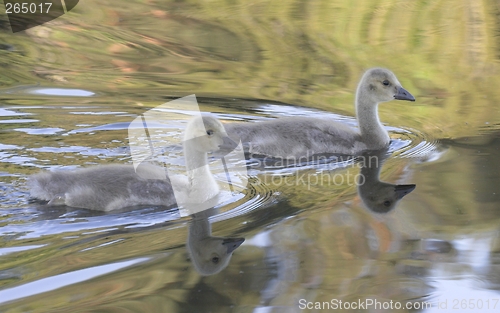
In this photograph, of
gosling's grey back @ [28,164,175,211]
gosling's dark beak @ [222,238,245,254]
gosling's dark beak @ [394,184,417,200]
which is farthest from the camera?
gosling's dark beak @ [394,184,417,200]

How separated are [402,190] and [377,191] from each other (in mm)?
173

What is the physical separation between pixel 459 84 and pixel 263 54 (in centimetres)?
241

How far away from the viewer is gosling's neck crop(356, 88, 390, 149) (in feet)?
22.7

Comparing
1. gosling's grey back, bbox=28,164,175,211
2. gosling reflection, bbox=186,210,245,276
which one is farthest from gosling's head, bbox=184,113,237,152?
gosling reflection, bbox=186,210,245,276

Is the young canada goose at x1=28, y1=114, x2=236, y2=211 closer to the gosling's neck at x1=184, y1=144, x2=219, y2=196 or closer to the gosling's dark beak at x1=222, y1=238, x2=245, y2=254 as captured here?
the gosling's neck at x1=184, y1=144, x2=219, y2=196

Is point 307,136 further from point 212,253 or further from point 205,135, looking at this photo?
point 212,253

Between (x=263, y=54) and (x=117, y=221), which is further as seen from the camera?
(x=263, y=54)

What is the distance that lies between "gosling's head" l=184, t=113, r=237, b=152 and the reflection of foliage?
2400 millimetres

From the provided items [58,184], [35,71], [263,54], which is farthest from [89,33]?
[58,184]

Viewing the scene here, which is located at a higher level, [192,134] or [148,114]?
[192,134]

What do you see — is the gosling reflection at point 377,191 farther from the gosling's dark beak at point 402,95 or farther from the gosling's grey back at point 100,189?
the gosling's grey back at point 100,189

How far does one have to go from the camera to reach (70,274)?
420 cm

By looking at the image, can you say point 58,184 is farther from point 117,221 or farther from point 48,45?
point 48,45

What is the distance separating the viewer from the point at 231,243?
4.59 m
